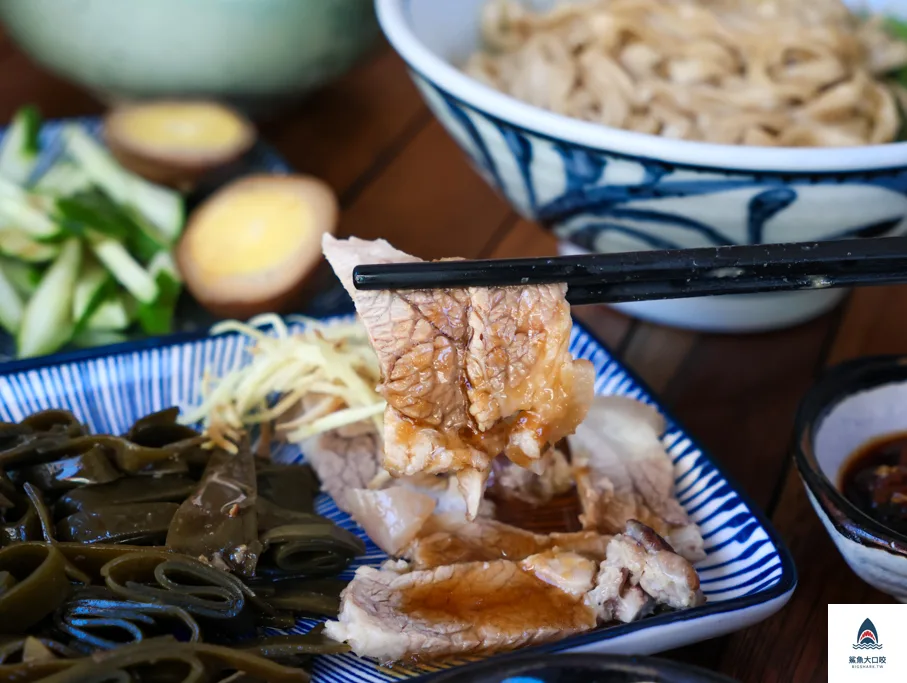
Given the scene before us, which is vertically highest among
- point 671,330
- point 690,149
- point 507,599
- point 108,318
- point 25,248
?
point 690,149

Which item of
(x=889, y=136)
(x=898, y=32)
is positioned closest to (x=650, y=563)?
(x=889, y=136)

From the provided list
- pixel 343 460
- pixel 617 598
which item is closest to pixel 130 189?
pixel 343 460

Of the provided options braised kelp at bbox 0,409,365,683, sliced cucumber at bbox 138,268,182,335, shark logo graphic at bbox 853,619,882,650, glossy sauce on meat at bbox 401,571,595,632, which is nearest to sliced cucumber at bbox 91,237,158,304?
sliced cucumber at bbox 138,268,182,335

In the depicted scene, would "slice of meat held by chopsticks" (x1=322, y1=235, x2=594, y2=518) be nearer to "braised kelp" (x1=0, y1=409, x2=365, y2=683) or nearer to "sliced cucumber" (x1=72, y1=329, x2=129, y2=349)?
"braised kelp" (x1=0, y1=409, x2=365, y2=683)

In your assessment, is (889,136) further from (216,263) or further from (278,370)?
(216,263)

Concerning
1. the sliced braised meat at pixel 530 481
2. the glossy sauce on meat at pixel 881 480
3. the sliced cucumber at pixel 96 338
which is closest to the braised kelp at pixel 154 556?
the sliced braised meat at pixel 530 481

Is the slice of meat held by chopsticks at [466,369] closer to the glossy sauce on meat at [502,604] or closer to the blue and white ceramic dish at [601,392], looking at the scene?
the glossy sauce on meat at [502,604]

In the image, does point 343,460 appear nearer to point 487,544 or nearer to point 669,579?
point 487,544
